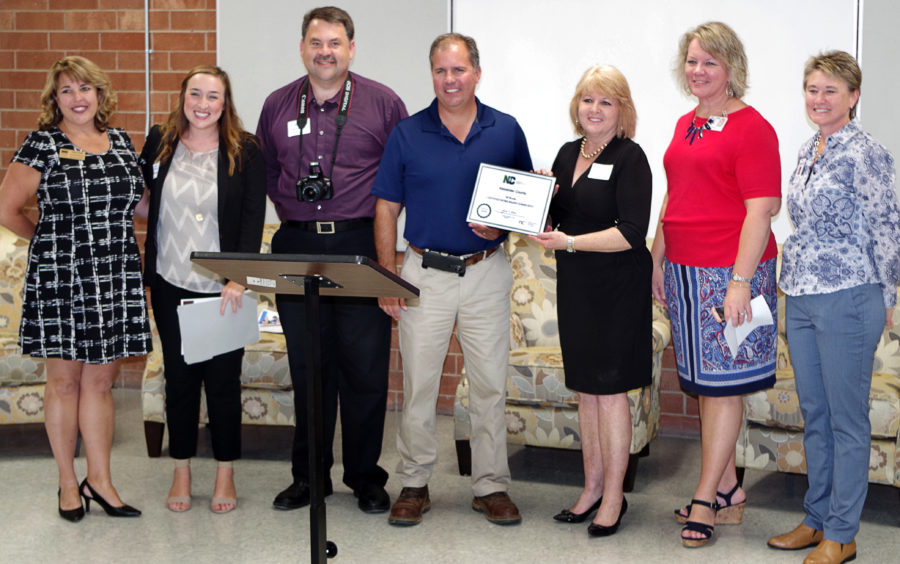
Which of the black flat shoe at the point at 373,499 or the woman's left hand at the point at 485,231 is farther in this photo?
the black flat shoe at the point at 373,499

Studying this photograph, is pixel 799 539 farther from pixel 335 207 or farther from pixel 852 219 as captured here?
pixel 335 207

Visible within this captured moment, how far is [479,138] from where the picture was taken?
3.29 m

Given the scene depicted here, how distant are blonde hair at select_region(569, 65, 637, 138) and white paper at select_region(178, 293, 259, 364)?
138cm

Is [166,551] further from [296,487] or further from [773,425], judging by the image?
[773,425]

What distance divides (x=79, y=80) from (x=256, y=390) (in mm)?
1604

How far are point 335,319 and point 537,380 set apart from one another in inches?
35.4

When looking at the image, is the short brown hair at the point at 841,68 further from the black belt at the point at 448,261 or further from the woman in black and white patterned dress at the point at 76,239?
the woman in black and white patterned dress at the point at 76,239

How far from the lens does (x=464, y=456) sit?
13.2 ft

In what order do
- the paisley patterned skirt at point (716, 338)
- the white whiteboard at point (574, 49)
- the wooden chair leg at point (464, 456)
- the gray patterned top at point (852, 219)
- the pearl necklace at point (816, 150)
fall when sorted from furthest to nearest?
the white whiteboard at point (574, 49) → the wooden chair leg at point (464, 456) → the paisley patterned skirt at point (716, 338) → the pearl necklace at point (816, 150) → the gray patterned top at point (852, 219)

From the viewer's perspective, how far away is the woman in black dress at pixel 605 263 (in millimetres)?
3121

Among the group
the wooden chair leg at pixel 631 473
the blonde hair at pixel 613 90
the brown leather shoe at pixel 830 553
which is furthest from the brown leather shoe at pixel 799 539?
the blonde hair at pixel 613 90

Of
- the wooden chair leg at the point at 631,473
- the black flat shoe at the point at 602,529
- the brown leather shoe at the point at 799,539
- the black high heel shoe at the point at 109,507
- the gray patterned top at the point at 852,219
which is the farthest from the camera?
the wooden chair leg at the point at 631,473

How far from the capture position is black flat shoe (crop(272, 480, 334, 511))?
3.60 m

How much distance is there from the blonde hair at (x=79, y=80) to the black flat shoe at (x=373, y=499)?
166cm
